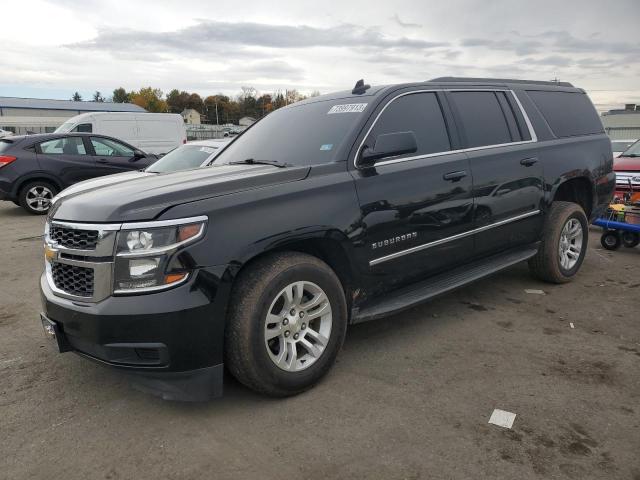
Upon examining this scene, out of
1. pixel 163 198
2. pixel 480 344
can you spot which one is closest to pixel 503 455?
pixel 480 344

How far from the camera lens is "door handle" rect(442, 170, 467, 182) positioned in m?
3.93

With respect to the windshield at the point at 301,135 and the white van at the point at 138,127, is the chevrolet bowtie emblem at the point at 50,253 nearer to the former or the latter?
the windshield at the point at 301,135

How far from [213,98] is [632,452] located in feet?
395

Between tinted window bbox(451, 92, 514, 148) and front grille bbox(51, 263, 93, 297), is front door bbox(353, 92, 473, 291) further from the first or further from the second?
front grille bbox(51, 263, 93, 297)

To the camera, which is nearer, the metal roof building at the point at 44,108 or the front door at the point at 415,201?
the front door at the point at 415,201

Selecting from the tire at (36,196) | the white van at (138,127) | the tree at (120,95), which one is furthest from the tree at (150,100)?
the tire at (36,196)

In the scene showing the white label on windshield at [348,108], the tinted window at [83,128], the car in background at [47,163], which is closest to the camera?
the white label on windshield at [348,108]

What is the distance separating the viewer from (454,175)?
13.1 feet

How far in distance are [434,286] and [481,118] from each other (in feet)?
5.35

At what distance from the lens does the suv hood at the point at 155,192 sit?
9.00ft

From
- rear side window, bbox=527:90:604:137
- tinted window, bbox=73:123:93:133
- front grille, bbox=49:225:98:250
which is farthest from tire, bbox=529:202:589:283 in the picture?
tinted window, bbox=73:123:93:133

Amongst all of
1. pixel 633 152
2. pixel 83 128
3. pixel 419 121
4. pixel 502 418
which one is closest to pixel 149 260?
pixel 502 418

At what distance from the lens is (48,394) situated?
3279 millimetres

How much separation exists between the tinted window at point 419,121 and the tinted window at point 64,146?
9368 mm
